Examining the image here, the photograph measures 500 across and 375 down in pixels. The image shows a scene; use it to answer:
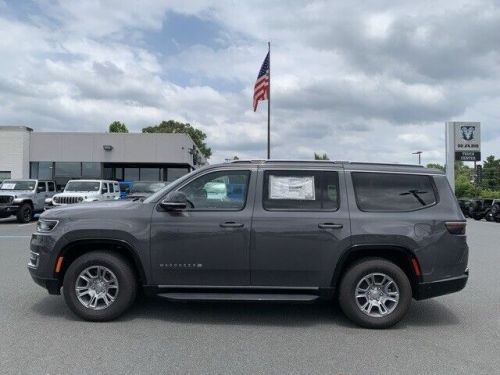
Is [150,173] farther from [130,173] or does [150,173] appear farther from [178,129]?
[178,129]

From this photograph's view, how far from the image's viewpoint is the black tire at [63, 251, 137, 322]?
225 inches

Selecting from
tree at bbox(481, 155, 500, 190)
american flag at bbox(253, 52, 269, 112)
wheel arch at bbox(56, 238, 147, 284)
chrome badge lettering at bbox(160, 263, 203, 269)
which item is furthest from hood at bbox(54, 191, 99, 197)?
tree at bbox(481, 155, 500, 190)

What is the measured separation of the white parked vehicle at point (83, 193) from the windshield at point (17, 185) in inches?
47.7

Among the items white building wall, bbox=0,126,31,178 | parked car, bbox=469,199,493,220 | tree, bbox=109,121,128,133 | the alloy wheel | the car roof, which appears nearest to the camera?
the alloy wheel

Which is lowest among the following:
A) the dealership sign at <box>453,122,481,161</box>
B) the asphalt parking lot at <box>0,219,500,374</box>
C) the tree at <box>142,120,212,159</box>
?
the asphalt parking lot at <box>0,219,500,374</box>

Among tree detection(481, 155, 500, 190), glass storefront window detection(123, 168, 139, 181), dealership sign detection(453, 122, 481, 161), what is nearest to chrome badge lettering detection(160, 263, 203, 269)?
glass storefront window detection(123, 168, 139, 181)

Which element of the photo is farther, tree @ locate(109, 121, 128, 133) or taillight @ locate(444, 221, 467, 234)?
tree @ locate(109, 121, 128, 133)

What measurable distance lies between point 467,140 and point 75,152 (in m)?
33.7

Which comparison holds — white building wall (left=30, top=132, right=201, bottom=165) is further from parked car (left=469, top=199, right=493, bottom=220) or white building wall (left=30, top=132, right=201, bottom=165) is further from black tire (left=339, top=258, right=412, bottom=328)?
black tire (left=339, top=258, right=412, bottom=328)

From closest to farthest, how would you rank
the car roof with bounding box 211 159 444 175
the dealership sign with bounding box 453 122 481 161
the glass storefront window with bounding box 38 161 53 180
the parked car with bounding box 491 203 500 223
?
the car roof with bounding box 211 159 444 175
the parked car with bounding box 491 203 500 223
the glass storefront window with bounding box 38 161 53 180
the dealership sign with bounding box 453 122 481 161

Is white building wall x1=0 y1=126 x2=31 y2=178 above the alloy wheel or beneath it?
above

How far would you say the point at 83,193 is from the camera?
20562 millimetres

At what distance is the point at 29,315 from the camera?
597 cm

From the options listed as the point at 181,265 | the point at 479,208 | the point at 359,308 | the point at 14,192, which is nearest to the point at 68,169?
the point at 14,192
